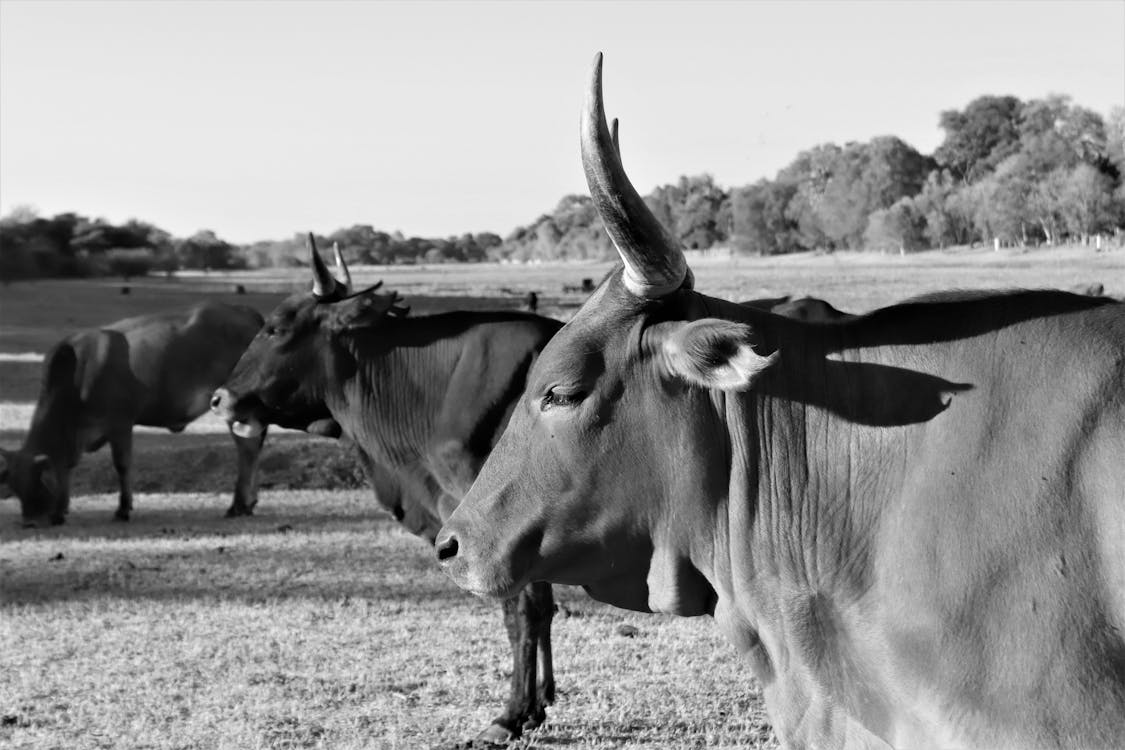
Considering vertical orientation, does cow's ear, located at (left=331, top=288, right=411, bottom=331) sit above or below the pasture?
above

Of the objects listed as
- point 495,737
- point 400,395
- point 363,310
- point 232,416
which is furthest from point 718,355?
point 232,416

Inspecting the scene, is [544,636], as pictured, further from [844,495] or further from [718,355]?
[718,355]

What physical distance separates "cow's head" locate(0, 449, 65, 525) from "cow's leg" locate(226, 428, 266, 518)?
6.26 feet

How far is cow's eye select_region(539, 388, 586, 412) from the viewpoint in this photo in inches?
165

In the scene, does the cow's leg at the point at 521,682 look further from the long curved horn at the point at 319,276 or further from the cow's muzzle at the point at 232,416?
the cow's muzzle at the point at 232,416

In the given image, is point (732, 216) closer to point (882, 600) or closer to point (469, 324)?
point (469, 324)

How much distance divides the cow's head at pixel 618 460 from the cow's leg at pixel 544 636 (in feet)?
11.1

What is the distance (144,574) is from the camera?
12.1m

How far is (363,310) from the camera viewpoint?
364 inches

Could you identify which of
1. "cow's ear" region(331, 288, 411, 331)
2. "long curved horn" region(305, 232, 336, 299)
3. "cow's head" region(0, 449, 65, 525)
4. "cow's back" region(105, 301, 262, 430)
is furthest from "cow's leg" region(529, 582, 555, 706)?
"cow's back" region(105, 301, 262, 430)

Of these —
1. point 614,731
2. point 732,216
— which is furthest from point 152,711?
point 732,216

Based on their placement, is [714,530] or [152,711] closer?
[714,530]

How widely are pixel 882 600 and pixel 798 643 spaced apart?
12.3 inches

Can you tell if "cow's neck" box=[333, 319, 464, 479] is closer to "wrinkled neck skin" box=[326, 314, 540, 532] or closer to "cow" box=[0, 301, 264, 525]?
"wrinkled neck skin" box=[326, 314, 540, 532]
